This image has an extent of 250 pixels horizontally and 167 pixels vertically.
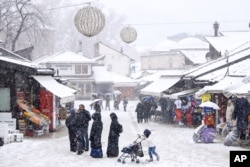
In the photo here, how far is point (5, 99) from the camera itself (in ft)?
68.5

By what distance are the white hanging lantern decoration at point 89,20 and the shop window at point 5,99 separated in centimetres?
676

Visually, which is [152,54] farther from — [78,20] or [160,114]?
[78,20]

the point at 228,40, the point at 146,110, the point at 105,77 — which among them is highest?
the point at 228,40

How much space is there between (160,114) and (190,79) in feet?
11.5

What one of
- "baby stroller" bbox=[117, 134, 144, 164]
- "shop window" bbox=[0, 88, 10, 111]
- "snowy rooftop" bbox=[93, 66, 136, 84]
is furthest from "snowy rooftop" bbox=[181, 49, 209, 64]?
"baby stroller" bbox=[117, 134, 144, 164]

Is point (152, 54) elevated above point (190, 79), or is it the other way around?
point (152, 54)

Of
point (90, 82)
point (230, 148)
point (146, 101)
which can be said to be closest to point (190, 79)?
point (146, 101)

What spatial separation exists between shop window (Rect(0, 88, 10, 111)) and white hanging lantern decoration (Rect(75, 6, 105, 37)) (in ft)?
22.2

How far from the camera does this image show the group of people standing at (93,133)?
14594mm

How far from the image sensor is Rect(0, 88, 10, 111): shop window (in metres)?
20.8

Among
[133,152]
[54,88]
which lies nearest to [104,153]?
[133,152]

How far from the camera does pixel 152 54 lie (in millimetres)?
81188

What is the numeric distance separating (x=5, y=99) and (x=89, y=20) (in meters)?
7.31

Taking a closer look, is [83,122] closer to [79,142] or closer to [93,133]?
[79,142]
